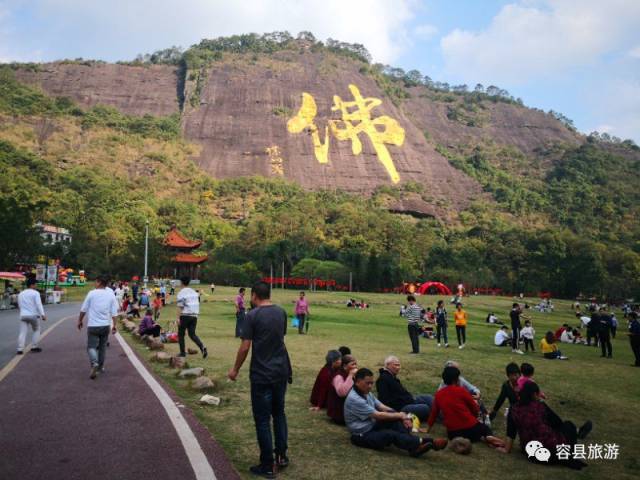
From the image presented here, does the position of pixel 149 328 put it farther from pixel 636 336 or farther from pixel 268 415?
pixel 636 336

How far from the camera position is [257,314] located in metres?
5.30

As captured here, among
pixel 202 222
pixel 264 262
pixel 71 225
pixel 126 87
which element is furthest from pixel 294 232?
pixel 126 87

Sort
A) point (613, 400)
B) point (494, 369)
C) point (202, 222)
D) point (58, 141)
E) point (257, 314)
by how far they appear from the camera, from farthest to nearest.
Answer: point (58, 141) < point (202, 222) < point (494, 369) < point (613, 400) < point (257, 314)

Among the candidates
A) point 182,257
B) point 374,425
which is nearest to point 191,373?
point 374,425

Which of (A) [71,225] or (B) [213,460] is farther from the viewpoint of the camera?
(A) [71,225]

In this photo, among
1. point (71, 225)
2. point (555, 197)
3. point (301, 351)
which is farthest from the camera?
point (555, 197)

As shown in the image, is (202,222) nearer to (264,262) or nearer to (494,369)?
(264,262)

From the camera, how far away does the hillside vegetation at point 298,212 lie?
62.2 meters

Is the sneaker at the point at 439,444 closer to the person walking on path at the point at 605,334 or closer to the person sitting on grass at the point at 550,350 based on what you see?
the person sitting on grass at the point at 550,350

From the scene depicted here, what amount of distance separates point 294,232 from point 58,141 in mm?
63147

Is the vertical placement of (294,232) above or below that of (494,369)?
above

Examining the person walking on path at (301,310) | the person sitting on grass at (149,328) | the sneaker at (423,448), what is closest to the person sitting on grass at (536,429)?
the sneaker at (423,448)

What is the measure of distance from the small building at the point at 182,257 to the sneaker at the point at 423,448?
6262cm
